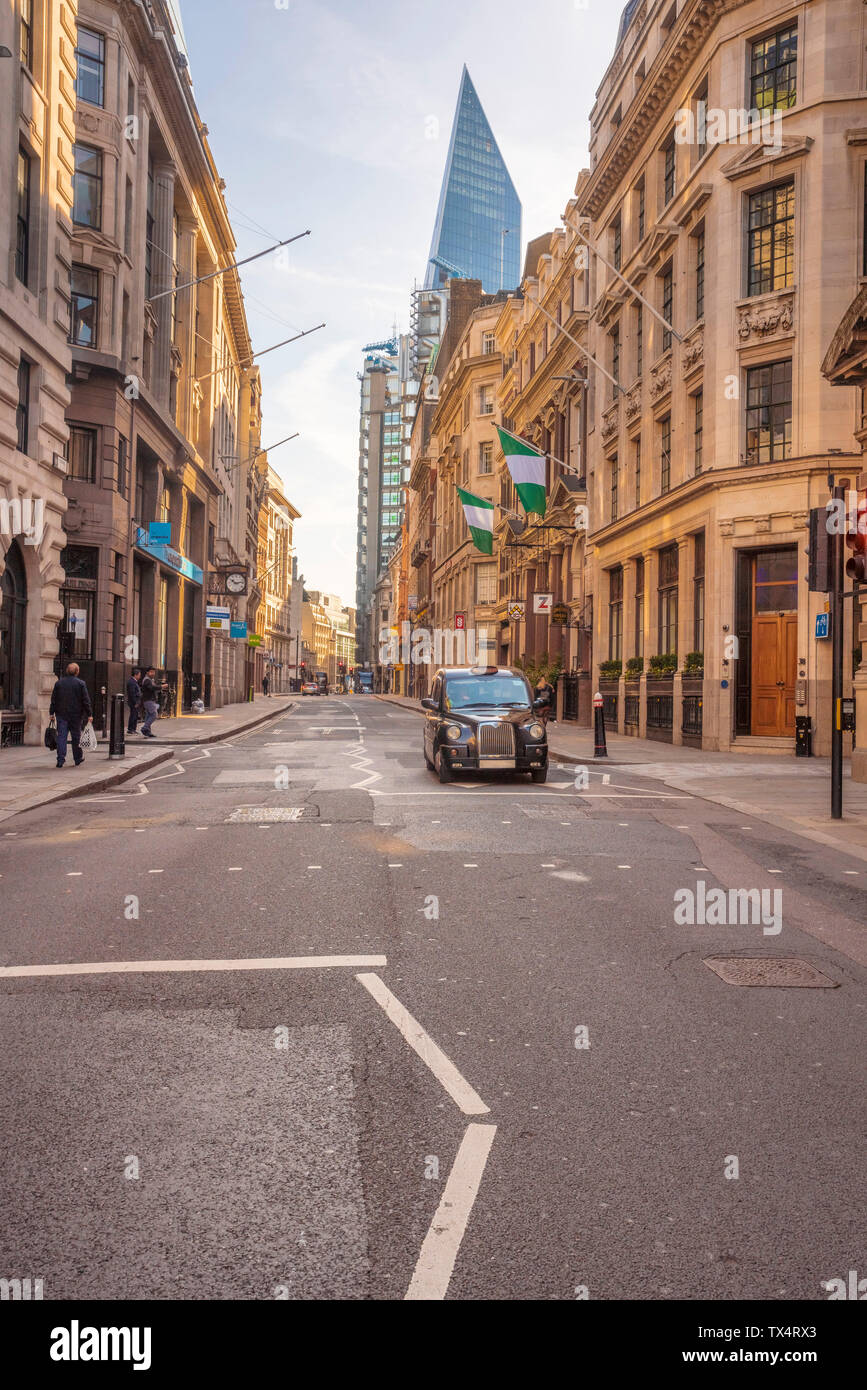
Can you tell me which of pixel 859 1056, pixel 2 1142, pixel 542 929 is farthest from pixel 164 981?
pixel 859 1056

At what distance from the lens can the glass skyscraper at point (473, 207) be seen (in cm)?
17400

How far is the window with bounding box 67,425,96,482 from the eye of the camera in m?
27.1

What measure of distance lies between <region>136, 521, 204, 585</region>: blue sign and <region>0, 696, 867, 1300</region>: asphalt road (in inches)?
919

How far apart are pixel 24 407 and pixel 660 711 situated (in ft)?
56.9

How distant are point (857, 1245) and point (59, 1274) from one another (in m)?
2.13

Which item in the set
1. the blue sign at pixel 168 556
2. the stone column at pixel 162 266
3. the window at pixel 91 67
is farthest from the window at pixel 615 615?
the window at pixel 91 67

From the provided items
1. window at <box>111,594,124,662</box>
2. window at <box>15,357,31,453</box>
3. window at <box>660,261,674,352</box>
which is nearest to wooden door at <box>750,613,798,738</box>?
window at <box>660,261,674,352</box>

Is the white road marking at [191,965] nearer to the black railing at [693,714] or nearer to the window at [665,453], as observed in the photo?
the black railing at [693,714]

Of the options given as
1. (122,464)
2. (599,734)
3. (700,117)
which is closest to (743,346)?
(700,117)

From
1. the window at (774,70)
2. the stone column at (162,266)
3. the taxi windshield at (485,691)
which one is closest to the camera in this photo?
the taxi windshield at (485,691)

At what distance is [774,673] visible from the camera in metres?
23.7

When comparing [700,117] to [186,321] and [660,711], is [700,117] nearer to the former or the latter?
[660,711]

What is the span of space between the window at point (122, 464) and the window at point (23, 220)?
7434mm

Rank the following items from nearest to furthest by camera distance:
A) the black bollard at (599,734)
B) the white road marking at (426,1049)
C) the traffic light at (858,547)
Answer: the white road marking at (426,1049), the traffic light at (858,547), the black bollard at (599,734)
